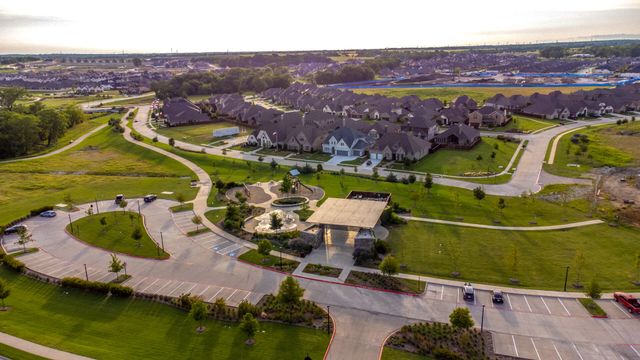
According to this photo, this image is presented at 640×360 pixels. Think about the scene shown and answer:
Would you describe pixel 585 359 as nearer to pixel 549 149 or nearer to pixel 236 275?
pixel 236 275

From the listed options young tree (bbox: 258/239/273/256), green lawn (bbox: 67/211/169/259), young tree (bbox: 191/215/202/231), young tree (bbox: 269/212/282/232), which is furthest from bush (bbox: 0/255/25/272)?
young tree (bbox: 269/212/282/232)

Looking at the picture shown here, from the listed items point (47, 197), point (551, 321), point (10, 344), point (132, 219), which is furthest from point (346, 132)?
point (10, 344)

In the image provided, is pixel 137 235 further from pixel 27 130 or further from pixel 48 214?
pixel 27 130

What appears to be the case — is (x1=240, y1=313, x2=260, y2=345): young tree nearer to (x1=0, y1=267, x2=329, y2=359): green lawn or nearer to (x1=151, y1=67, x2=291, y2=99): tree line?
(x1=0, y1=267, x2=329, y2=359): green lawn

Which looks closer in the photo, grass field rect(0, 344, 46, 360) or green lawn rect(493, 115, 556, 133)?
grass field rect(0, 344, 46, 360)

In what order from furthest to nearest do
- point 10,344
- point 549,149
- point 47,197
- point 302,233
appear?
1. point 549,149
2. point 47,197
3. point 302,233
4. point 10,344

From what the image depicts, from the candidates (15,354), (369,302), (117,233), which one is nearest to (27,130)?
(117,233)

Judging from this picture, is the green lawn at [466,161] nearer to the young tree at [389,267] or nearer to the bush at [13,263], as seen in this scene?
the young tree at [389,267]

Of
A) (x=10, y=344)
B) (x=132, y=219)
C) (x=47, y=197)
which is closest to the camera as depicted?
(x=10, y=344)
